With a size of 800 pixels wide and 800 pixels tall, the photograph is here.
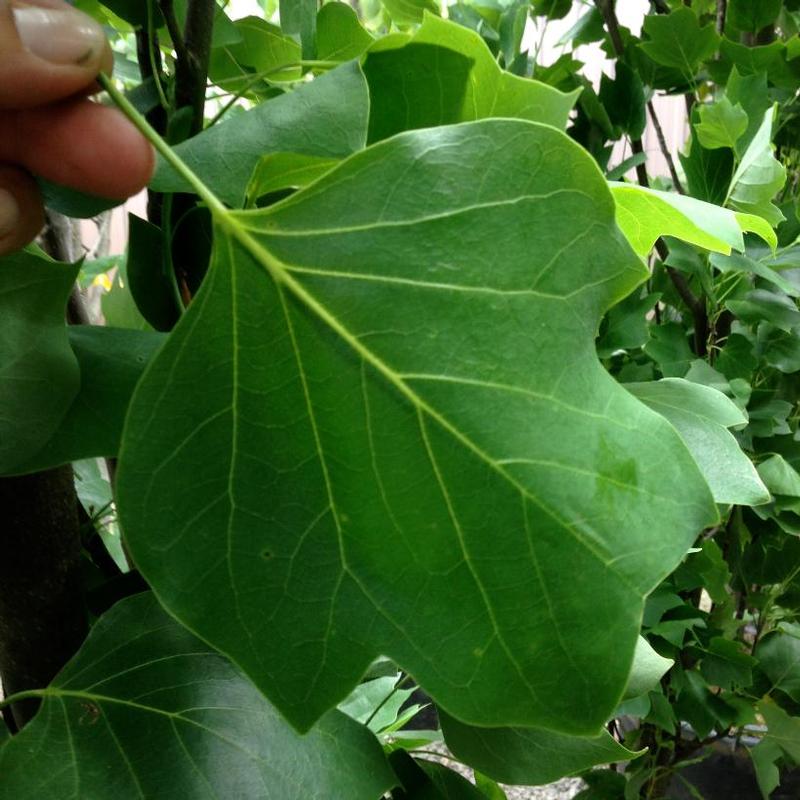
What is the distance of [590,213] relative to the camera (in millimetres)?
214

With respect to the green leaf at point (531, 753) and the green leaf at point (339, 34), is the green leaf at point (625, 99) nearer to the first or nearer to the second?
the green leaf at point (339, 34)

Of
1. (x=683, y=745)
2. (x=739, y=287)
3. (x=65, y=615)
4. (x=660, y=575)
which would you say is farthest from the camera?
(x=683, y=745)

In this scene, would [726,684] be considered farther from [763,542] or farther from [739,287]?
[739,287]

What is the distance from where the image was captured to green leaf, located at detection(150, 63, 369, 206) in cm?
23

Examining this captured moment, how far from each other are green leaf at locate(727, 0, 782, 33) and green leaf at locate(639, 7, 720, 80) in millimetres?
54

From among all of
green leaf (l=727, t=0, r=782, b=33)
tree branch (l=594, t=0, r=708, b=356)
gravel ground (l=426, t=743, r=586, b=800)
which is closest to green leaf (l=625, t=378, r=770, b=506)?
tree branch (l=594, t=0, r=708, b=356)

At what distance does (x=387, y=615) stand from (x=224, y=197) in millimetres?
127

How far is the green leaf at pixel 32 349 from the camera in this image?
0.26 metres

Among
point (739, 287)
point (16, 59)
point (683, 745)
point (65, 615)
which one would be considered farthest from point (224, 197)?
point (683, 745)

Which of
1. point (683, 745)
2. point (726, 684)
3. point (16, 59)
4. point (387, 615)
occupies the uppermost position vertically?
point (16, 59)

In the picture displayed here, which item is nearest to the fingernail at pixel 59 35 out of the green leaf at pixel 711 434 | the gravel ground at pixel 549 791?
the green leaf at pixel 711 434

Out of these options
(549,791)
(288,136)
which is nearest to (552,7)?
(288,136)

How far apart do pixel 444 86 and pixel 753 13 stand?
55cm

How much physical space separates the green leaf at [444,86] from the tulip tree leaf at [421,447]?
77 millimetres
